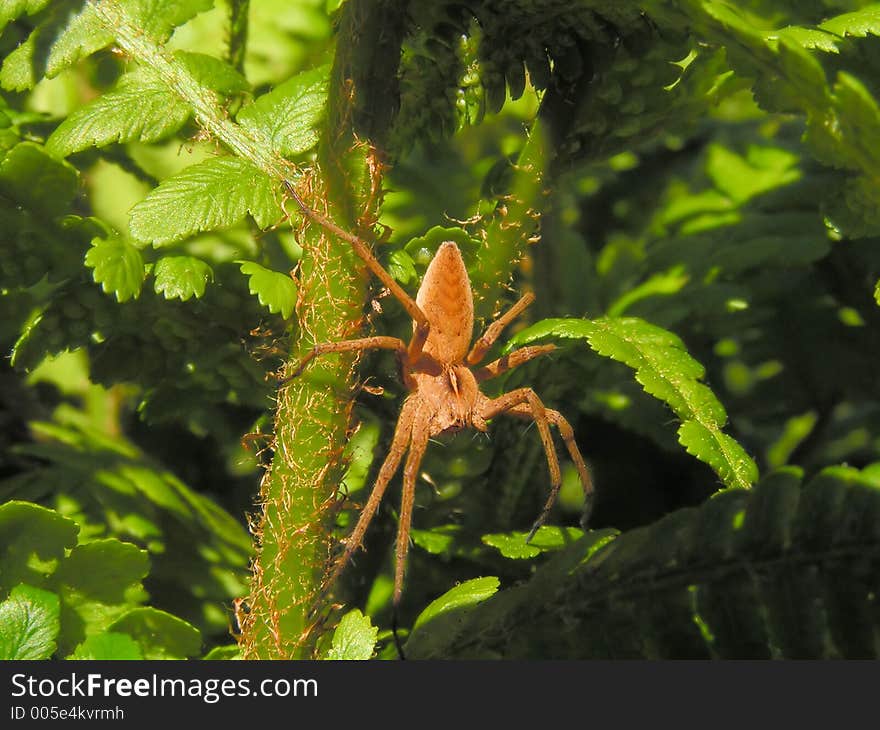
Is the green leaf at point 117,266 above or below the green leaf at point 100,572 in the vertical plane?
above

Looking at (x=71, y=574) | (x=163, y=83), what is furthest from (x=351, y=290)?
(x=71, y=574)

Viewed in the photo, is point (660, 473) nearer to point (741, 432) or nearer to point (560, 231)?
point (741, 432)

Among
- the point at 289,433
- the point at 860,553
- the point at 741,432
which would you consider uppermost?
the point at 741,432

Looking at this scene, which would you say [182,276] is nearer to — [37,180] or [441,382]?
[37,180]

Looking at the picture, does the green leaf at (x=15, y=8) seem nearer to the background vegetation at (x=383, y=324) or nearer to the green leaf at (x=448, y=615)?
the background vegetation at (x=383, y=324)

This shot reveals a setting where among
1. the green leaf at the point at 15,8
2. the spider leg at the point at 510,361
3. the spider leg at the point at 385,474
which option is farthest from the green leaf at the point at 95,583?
the green leaf at the point at 15,8

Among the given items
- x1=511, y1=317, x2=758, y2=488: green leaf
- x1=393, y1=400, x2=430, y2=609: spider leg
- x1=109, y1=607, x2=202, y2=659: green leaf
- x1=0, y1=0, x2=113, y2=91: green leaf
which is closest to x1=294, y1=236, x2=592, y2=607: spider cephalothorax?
x1=393, y1=400, x2=430, y2=609: spider leg

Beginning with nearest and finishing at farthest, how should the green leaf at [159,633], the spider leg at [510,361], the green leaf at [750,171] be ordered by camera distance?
the green leaf at [159,633]
the spider leg at [510,361]
the green leaf at [750,171]
